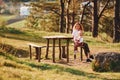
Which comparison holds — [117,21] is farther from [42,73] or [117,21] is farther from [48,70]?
[42,73]

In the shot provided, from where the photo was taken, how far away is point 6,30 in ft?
91.2

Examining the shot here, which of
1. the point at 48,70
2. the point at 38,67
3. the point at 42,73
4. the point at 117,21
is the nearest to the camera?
the point at 42,73

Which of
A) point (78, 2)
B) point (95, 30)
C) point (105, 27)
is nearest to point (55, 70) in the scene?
point (95, 30)

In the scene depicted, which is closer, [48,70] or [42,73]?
[42,73]

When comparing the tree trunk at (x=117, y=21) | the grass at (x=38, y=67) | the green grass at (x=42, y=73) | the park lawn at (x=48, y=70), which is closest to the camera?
the park lawn at (x=48, y=70)

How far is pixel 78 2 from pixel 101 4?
541 cm

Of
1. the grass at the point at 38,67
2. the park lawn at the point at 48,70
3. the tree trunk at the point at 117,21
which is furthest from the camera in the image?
the tree trunk at the point at 117,21

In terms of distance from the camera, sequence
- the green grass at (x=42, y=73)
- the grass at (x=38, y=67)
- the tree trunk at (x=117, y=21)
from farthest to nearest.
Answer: the tree trunk at (x=117, y=21), the grass at (x=38, y=67), the green grass at (x=42, y=73)

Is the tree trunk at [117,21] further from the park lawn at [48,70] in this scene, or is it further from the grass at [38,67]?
the park lawn at [48,70]

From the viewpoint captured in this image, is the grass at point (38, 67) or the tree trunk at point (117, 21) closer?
the grass at point (38, 67)

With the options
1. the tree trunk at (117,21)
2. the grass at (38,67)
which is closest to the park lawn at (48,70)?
the grass at (38,67)

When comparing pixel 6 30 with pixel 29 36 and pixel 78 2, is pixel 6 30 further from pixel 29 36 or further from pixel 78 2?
pixel 78 2

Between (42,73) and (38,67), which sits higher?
(42,73)

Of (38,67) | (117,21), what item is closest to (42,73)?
(38,67)
